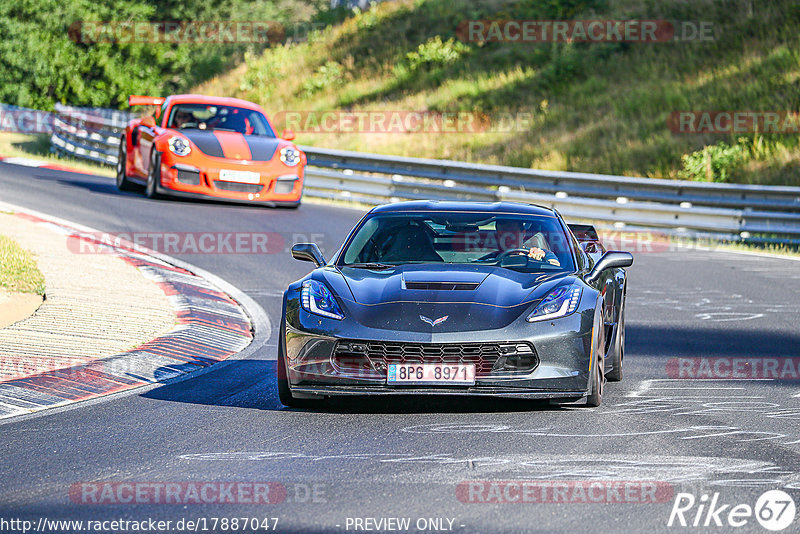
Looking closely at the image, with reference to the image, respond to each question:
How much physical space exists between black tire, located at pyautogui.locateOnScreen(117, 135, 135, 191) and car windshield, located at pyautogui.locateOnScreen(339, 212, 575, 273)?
12.8 meters

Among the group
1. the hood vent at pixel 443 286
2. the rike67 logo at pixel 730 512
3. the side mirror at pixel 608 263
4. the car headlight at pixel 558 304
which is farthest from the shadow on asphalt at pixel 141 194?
the rike67 logo at pixel 730 512

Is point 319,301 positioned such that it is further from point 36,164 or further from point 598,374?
point 36,164

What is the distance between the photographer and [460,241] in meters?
8.23

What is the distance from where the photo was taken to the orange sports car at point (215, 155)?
726 inches

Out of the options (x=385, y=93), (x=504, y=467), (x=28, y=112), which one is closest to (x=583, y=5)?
(x=385, y=93)

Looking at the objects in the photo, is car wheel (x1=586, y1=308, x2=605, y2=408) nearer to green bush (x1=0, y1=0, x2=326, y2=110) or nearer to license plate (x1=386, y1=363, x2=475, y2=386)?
license plate (x1=386, y1=363, x2=475, y2=386)

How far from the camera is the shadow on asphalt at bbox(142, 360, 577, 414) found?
7.30 m

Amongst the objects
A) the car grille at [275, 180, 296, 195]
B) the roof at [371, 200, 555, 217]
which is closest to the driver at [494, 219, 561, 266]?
the roof at [371, 200, 555, 217]

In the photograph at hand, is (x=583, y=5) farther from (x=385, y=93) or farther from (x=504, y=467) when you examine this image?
(x=504, y=467)

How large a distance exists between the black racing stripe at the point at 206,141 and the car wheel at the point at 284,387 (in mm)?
11464

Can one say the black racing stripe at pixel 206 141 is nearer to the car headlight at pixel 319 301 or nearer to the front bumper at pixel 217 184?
the front bumper at pixel 217 184

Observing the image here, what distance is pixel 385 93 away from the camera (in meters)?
38.5

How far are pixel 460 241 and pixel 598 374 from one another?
4.84ft

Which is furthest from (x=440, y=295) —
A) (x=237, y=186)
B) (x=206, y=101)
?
(x=206, y=101)
